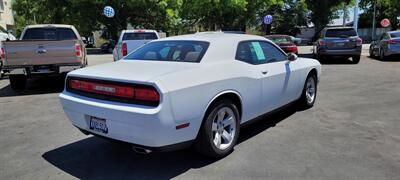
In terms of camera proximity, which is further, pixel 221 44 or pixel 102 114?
pixel 221 44

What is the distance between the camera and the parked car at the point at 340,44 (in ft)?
53.2

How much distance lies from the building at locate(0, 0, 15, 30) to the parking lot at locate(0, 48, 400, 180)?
49.9 meters

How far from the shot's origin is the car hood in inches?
160

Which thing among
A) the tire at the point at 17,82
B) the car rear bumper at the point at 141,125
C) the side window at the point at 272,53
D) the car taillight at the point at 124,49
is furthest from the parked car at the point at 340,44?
the car rear bumper at the point at 141,125

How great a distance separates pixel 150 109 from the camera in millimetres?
3770

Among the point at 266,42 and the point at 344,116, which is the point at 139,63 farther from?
the point at 344,116

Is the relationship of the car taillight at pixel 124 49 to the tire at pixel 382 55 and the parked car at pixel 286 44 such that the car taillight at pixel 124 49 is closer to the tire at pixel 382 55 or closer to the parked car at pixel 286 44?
the parked car at pixel 286 44

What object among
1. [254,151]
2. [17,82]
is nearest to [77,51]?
[17,82]

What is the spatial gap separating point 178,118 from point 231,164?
1022 millimetres

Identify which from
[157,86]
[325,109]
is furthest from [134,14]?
[157,86]

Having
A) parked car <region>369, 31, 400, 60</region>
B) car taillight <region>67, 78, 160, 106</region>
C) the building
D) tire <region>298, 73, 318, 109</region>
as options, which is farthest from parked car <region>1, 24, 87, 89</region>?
the building

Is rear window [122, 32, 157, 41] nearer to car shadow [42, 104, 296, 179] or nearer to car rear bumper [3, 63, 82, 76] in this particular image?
car rear bumper [3, 63, 82, 76]

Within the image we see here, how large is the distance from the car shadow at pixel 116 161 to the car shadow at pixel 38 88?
5.64 meters

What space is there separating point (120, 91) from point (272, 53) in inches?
114
